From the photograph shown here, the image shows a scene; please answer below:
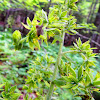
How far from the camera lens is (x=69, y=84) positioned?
549 millimetres

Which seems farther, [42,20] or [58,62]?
[58,62]

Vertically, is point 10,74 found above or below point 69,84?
below

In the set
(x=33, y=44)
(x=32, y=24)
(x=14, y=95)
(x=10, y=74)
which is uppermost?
(x=32, y=24)

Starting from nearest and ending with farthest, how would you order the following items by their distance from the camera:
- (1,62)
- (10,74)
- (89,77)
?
(89,77), (10,74), (1,62)

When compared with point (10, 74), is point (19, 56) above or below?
above

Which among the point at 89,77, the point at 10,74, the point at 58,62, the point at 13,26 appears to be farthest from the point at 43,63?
the point at 13,26

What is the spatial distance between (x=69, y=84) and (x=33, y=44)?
0.30m

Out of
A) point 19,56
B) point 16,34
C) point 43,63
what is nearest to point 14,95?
point 43,63

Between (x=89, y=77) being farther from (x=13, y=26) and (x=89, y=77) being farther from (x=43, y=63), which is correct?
(x=13, y=26)

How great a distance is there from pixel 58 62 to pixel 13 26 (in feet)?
10.5

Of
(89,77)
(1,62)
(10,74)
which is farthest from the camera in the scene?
(1,62)

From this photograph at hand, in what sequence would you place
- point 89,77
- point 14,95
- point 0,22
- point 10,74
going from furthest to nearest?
point 0,22, point 10,74, point 14,95, point 89,77

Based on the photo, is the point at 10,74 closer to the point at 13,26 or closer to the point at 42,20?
the point at 42,20

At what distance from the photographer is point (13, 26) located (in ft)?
11.4
